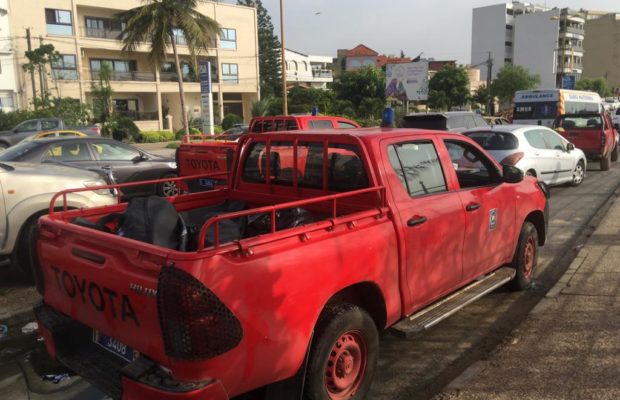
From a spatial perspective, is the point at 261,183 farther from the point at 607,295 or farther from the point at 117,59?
the point at 117,59

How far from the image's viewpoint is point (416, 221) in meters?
3.69

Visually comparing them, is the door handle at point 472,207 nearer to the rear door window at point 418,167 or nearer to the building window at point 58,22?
the rear door window at point 418,167

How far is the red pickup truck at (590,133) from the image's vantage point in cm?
1525

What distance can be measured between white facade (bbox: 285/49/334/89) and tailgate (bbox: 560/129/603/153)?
65708mm

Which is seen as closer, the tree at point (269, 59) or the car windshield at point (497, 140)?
the car windshield at point (497, 140)

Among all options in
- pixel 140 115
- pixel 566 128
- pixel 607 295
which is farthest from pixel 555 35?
pixel 607 295

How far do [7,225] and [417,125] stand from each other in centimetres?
1064

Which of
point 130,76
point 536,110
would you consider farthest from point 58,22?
point 536,110

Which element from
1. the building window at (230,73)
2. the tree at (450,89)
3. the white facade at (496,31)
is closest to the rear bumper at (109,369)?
the building window at (230,73)

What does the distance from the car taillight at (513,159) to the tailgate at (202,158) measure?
495 cm

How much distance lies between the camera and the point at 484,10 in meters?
107

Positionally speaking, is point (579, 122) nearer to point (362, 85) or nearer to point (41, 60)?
point (41, 60)

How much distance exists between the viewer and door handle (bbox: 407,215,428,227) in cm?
365

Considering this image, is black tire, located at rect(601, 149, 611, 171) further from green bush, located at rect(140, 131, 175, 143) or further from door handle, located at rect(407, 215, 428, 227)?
green bush, located at rect(140, 131, 175, 143)
